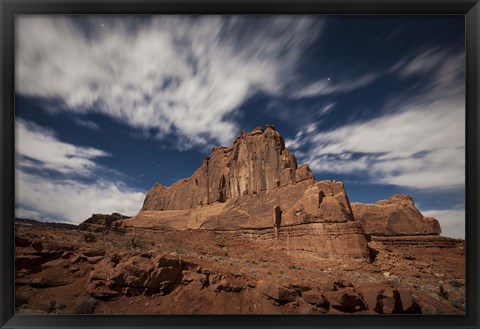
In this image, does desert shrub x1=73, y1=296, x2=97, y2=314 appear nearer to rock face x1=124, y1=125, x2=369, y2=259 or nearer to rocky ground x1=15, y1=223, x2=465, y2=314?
rocky ground x1=15, y1=223, x2=465, y2=314

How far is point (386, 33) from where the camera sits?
15.2 feet

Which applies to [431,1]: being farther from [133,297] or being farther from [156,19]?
[133,297]

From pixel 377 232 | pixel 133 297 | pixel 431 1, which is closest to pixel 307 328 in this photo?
pixel 133 297

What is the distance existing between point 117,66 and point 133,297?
481 centimetres

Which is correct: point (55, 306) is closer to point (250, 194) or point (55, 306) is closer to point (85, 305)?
point (85, 305)

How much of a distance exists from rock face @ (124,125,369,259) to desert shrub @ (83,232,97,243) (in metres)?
2.31

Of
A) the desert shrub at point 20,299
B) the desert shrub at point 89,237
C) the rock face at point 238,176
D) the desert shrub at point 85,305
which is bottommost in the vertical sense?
the desert shrub at point 85,305

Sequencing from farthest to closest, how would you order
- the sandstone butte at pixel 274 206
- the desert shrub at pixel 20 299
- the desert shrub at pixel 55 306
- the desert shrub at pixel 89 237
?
the sandstone butte at pixel 274 206, the desert shrub at pixel 89 237, the desert shrub at pixel 55 306, the desert shrub at pixel 20 299

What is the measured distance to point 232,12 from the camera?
403 centimetres

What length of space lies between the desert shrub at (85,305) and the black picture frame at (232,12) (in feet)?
1.01

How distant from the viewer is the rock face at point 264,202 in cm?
1272

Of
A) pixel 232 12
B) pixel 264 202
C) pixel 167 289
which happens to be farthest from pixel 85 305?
pixel 264 202

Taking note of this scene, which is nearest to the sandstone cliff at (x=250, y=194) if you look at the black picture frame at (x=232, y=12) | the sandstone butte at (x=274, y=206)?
the sandstone butte at (x=274, y=206)

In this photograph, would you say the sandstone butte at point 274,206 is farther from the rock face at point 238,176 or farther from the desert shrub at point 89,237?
the desert shrub at point 89,237
